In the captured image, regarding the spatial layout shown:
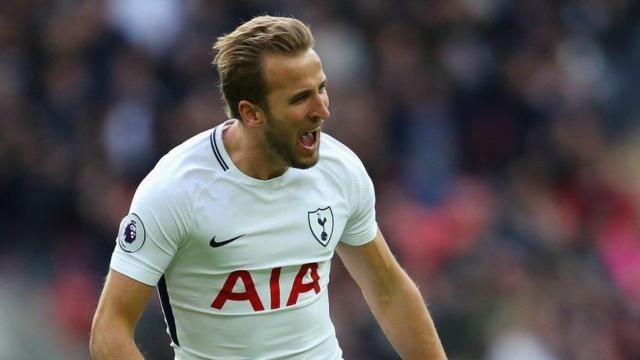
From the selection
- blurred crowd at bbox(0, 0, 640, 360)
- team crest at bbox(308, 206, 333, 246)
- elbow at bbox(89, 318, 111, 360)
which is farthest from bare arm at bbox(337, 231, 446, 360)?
blurred crowd at bbox(0, 0, 640, 360)

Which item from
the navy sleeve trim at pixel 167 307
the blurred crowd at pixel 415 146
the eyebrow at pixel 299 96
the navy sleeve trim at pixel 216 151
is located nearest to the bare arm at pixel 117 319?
the navy sleeve trim at pixel 167 307

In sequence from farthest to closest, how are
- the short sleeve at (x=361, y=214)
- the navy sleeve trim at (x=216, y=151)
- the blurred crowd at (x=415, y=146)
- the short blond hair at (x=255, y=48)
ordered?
the blurred crowd at (x=415, y=146), the short sleeve at (x=361, y=214), the navy sleeve trim at (x=216, y=151), the short blond hair at (x=255, y=48)

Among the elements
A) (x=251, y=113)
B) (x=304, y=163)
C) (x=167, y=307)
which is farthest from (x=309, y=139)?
(x=167, y=307)

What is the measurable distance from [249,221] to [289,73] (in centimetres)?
55

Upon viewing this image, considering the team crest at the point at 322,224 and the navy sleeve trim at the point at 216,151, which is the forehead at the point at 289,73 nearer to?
the navy sleeve trim at the point at 216,151

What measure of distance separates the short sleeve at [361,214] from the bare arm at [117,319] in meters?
0.90

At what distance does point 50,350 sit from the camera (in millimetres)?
9930

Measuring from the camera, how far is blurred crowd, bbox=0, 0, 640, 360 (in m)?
9.79

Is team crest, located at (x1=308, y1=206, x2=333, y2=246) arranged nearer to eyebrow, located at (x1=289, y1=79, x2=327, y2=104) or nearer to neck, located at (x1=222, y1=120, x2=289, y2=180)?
neck, located at (x1=222, y1=120, x2=289, y2=180)

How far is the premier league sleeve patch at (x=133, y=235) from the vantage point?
472cm

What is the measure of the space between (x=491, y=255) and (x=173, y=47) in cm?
320

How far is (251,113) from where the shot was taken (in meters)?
4.91

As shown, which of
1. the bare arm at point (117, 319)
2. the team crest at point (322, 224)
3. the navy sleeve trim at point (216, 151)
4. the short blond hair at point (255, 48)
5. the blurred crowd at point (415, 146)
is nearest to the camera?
the bare arm at point (117, 319)

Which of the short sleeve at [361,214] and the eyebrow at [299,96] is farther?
the short sleeve at [361,214]
